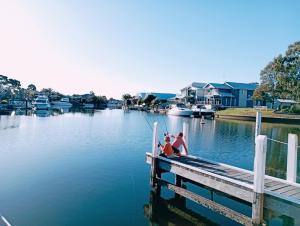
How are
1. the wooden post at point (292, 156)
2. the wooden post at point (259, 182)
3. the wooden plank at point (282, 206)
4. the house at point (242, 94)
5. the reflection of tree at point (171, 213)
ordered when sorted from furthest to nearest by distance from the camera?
the house at point (242, 94) → the reflection of tree at point (171, 213) → the wooden post at point (292, 156) → the wooden post at point (259, 182) → the wooden plank at point (282, 206)

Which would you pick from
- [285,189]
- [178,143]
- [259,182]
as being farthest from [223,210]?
[178,143]

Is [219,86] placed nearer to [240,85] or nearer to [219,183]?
[240,85]

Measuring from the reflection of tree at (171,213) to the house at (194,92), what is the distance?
82742 mm

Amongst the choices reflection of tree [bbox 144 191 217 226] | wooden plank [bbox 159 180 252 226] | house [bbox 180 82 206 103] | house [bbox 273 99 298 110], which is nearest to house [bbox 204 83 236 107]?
house [bbox 180 82 206 103]

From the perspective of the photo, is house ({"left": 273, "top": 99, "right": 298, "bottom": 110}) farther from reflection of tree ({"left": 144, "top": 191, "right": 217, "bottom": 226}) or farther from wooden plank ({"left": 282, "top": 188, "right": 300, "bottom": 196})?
wooden plank ({"left": 282, "top": 188, "right": 300, "bottom": 196})

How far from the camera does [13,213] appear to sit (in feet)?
32.7

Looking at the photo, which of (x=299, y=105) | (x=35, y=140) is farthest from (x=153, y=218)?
(x=299, y=105)

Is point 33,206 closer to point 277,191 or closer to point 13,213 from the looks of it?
point 13,213

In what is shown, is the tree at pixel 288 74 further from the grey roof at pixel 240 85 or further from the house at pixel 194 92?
the house at pixel 194 92

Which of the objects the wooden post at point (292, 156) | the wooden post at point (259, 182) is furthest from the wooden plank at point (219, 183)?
the wooden post at point (292, 156)

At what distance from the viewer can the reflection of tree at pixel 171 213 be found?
9922 millimetres

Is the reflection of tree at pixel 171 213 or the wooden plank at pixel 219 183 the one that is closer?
the wooden plank at pixel 219 183

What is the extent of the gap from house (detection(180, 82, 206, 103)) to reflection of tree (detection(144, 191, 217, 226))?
82742 millimetres

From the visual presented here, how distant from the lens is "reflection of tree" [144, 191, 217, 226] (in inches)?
391
